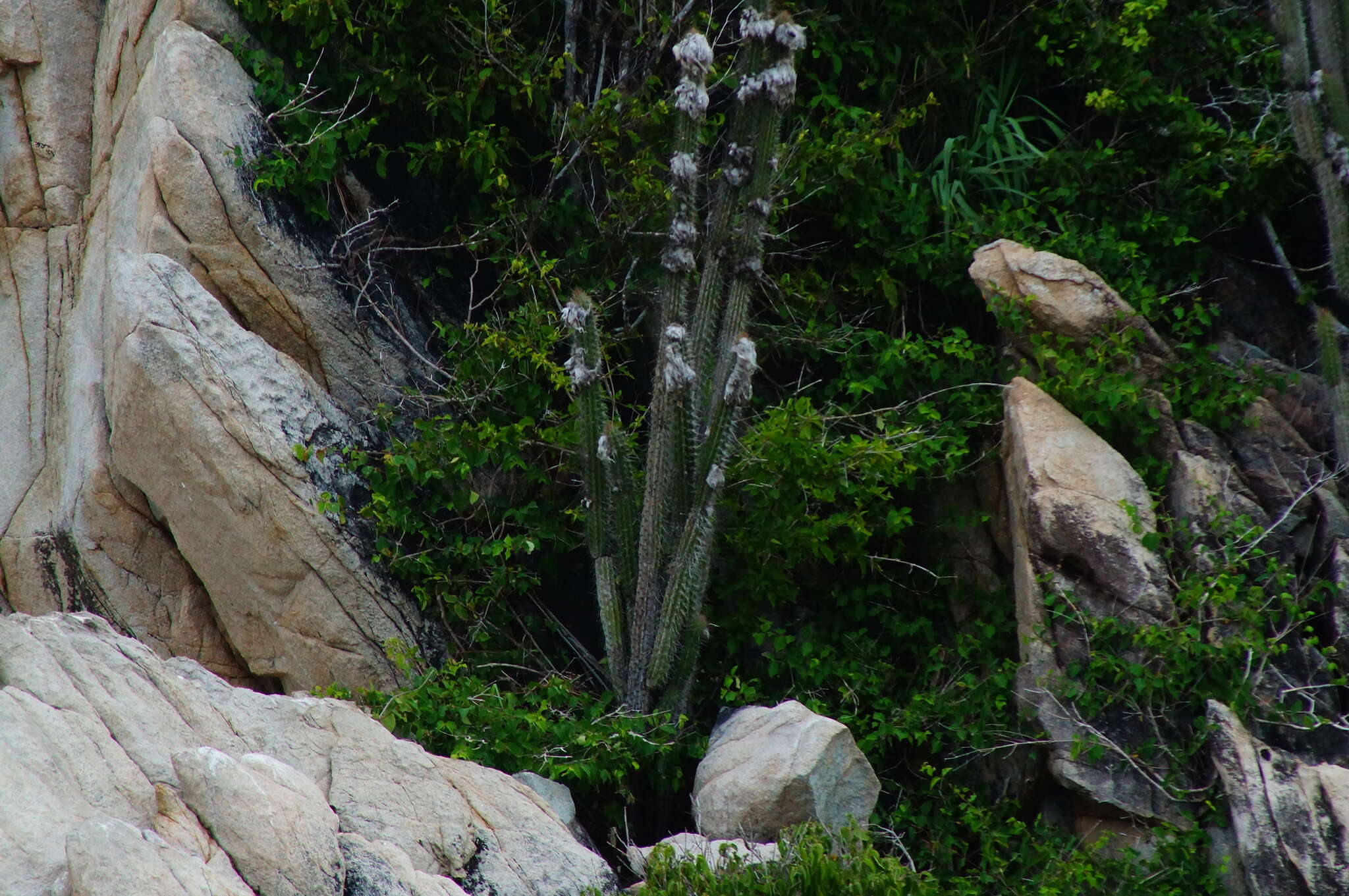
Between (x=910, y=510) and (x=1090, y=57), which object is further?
(x=1090, y=57)

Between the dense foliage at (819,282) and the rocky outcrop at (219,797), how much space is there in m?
0.99

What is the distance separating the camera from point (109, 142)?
21.5ft

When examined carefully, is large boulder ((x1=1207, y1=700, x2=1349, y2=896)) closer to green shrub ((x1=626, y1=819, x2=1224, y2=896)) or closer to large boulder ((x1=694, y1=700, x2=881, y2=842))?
green shrub ((x1=626, y1=819, x2=1224, y2=896))

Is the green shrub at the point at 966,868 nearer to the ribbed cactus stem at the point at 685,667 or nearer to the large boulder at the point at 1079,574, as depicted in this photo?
the large boulder at the point at 1079,574

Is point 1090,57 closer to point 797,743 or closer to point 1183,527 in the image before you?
point 1183,527

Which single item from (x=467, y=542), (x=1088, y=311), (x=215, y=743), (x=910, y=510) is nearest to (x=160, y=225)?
(x=467, y=542)

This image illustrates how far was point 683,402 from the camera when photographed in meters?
5.12

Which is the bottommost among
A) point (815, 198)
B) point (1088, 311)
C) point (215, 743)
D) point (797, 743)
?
point (797, 743)

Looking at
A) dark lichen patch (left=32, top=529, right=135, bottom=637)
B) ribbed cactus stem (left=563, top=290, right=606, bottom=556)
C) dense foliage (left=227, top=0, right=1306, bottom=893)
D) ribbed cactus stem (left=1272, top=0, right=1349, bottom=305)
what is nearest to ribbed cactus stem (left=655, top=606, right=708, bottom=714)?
dense foliage (left=227, top=0, right=1306, bottom=893)

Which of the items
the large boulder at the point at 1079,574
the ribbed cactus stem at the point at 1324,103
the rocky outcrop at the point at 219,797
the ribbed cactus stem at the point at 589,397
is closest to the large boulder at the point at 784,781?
the rocky outcrop at the point at 219,797

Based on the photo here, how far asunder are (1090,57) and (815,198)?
5.45ft

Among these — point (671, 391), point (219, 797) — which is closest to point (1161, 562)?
point (671, 391)

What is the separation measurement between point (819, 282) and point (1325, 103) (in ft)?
8.35

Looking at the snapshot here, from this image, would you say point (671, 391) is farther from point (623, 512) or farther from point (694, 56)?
point (694, 56)
